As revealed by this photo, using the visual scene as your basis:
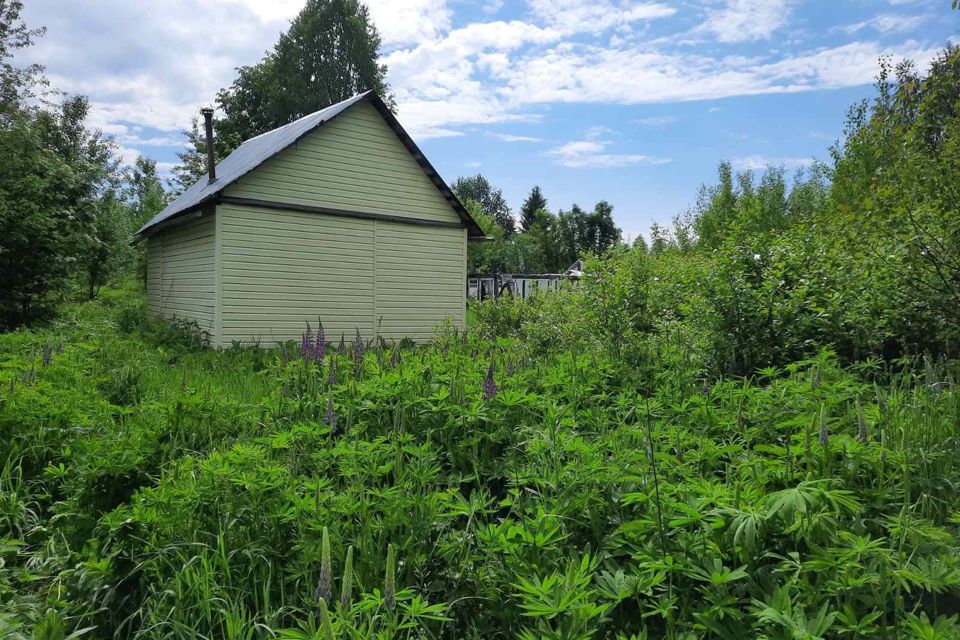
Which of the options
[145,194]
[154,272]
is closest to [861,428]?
[154,272]

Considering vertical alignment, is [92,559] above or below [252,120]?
below

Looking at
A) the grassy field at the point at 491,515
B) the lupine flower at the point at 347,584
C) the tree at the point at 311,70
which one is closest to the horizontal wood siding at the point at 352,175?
the grassy field at the point at 491,515

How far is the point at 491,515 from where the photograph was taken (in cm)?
283

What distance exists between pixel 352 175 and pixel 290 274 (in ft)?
9.83

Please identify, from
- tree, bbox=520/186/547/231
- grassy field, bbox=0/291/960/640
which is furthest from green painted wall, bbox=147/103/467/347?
tree, bbox=520/186/547/231

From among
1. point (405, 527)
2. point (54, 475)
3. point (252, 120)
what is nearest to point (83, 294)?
point (252, 120)

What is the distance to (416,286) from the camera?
48.1ft

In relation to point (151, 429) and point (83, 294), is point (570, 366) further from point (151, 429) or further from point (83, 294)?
point (83, 294)

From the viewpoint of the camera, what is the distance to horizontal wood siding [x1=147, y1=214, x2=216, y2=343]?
12648 millimetres

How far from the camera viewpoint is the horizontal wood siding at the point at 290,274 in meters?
12.1

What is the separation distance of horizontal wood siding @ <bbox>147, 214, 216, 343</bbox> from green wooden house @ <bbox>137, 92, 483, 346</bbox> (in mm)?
49

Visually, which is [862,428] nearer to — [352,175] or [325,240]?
[325,240]

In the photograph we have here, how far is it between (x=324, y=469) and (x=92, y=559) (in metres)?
1.05

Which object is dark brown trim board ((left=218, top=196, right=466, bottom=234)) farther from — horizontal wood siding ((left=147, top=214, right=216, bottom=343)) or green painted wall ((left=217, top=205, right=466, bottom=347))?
horizontal wood siding ((left=147, top=214, right=216, bottom=343))
